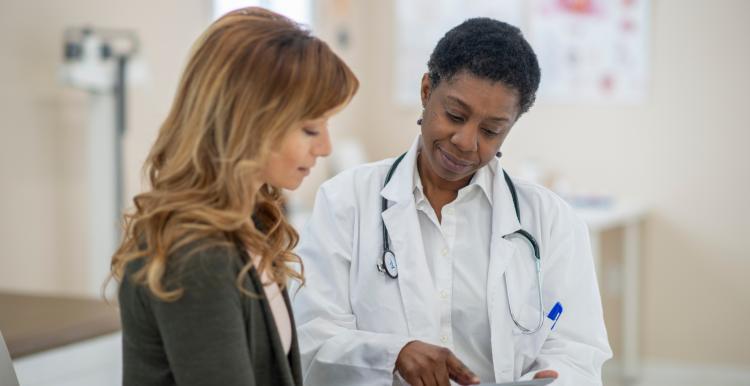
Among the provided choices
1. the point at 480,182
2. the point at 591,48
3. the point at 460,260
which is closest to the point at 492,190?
the point at 480,182

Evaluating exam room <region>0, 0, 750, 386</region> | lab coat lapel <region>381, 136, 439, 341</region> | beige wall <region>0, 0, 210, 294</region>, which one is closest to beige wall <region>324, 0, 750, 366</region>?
exam room <region>0, 0, 750, 386</region>

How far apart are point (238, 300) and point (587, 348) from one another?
645 millimetres

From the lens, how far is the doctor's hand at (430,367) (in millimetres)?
1215

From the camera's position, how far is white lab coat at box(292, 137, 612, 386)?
133 cm

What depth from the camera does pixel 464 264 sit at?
4.56 feet

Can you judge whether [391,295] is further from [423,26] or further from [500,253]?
[423,26]

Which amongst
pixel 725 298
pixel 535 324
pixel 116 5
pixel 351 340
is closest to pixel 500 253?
pixel 535 324

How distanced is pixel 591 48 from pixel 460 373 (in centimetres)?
303

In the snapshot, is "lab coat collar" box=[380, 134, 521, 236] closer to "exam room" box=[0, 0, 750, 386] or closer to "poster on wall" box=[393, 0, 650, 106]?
"exam room" box=[0, 0, 750, 386]

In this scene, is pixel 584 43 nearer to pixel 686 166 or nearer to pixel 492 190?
pixel 686 166

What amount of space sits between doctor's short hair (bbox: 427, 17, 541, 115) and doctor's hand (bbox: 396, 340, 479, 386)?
0.41m

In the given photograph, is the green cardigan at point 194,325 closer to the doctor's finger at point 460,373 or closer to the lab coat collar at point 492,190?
the doctor's finger at point 460,373

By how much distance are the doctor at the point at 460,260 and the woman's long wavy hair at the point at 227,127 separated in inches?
14.5

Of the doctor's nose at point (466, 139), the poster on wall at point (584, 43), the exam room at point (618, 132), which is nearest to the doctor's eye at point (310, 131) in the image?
the doctor's nose at point (466, 139)
